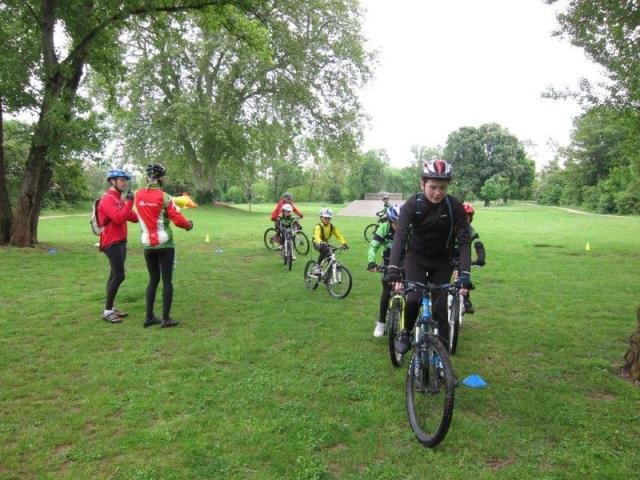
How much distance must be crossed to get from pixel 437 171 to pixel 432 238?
62cm

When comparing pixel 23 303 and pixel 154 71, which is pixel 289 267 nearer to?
pixel 23 303

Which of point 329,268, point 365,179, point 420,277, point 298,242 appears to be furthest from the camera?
point 365,179

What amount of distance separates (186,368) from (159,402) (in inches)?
31.7

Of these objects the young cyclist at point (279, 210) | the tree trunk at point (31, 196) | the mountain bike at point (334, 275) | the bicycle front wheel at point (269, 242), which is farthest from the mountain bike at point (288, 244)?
the tree trunk at point (31, 196)

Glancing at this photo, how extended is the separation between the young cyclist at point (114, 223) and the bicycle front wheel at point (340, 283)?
11.5 ft

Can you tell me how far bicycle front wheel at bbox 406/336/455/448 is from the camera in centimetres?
345

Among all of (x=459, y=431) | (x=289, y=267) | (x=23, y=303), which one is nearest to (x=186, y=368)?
(x=459, y=431)

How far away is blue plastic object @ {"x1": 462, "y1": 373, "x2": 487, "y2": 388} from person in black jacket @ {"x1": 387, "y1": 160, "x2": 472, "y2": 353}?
2.24ft

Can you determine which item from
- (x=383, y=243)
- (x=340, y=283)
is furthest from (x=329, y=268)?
(x=383, y=243)

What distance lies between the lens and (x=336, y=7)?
29.2m

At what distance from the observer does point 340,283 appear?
847 cm

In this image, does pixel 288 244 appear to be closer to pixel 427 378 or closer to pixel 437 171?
pixel 437 171

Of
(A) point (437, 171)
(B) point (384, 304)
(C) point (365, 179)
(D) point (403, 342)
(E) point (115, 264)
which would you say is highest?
(C) point (365, 179)

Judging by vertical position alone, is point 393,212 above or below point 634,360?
above
